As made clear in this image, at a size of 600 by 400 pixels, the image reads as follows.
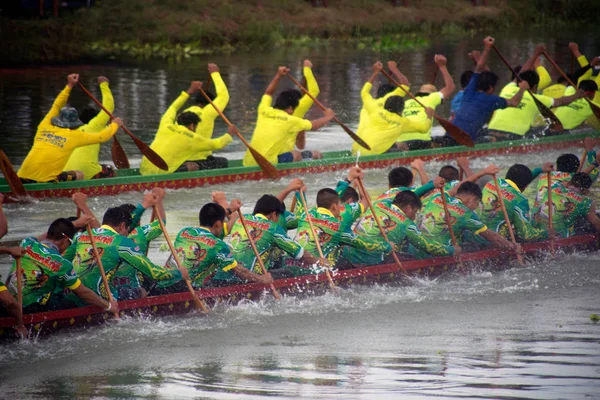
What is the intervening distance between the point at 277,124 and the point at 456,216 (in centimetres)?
419

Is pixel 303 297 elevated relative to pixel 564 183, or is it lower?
lower

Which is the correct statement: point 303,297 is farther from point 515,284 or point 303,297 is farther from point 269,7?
point 269,7

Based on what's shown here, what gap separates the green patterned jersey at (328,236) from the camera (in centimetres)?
895

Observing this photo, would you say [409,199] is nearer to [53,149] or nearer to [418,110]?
[53,149]

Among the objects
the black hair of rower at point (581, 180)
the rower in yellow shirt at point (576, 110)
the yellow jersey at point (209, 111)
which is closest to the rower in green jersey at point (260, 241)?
the black hair of rower at point (581, 180)

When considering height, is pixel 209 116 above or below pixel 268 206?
below

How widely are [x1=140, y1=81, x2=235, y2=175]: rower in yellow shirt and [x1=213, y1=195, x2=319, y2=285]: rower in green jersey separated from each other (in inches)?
157

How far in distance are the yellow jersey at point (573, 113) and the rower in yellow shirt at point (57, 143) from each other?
745 centimetres

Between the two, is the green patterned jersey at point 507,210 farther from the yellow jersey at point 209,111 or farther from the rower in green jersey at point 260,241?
the yellow jersey at point 209,111

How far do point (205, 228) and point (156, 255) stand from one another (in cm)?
197

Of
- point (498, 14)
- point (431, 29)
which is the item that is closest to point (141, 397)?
point (431, 29)

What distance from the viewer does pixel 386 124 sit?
13906 mm

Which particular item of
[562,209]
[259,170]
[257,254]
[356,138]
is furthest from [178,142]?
[562,209]

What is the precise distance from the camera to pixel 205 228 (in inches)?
324
